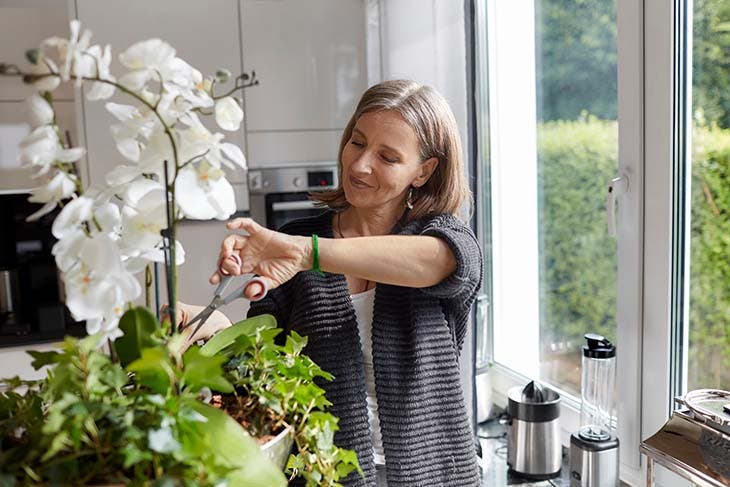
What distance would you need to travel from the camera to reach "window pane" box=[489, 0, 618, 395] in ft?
5.55

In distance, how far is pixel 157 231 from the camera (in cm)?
60

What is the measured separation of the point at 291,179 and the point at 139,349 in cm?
206

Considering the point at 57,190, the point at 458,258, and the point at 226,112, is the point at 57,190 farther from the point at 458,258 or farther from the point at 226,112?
the point at 458,258

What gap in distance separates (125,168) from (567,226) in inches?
56.2

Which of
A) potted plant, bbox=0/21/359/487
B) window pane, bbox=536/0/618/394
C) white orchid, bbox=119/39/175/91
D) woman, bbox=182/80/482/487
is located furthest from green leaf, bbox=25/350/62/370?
window pane, bbox=536/0/618/394

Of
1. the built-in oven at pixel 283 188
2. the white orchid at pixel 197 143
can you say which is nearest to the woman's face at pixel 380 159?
the white orchid at pixel 197 143

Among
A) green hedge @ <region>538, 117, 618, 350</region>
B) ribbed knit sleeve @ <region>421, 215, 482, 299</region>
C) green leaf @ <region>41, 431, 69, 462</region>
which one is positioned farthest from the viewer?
green hedge @ <region>538, 117, 618, 350</region>

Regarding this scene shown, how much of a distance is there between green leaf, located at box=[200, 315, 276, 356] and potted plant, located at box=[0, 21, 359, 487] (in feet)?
0.05

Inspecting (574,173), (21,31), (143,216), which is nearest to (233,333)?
(143,216)

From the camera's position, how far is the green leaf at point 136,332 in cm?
55

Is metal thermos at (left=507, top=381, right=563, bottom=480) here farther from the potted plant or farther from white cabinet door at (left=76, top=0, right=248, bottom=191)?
white cabinet door at (left=76, top=0, right=248, bottom=191)

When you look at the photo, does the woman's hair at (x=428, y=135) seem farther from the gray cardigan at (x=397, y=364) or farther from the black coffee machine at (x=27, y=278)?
the black coffee machine at (x=27, y=278)

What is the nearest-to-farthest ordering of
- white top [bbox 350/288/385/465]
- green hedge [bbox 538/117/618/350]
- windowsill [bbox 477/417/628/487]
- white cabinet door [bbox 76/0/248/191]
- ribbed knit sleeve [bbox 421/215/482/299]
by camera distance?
ribbed knit sleeve [bbox 421/215/482/299] < white top [bbox 350/288/385/465] < windowsill [bbox 477/417/628/487] < green hedge [bbox 538/117/618/350] < white cabinet door [bbox 76/0/248/191]

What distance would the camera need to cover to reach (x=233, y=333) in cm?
69
